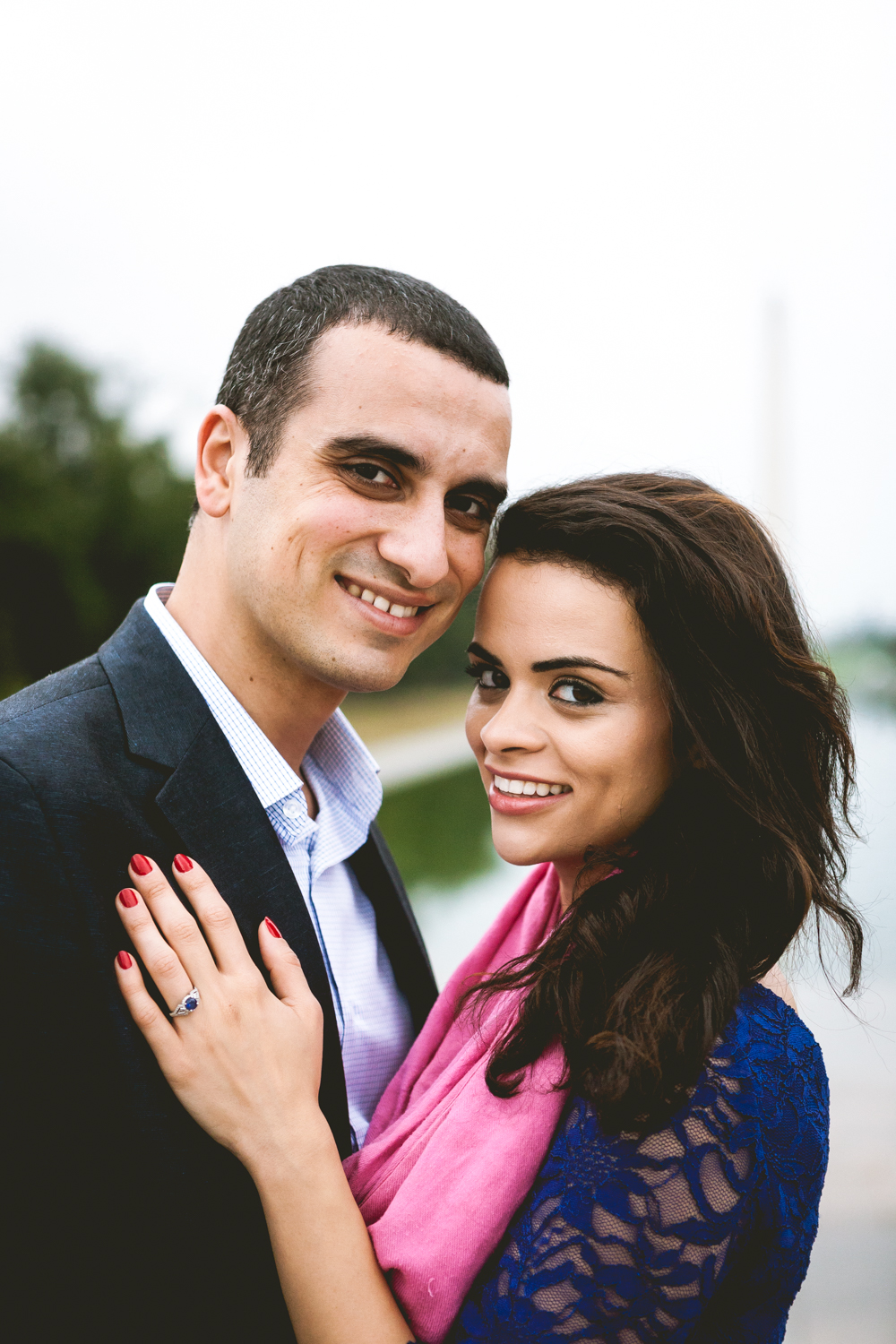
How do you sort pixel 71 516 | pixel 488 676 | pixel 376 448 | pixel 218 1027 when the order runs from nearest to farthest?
pixel 218 1027
pixel 376 448
pixel 488 676
pixel 71 516

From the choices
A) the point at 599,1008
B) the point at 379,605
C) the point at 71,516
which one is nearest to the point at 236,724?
the point at 379,605

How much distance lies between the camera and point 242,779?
192 cm

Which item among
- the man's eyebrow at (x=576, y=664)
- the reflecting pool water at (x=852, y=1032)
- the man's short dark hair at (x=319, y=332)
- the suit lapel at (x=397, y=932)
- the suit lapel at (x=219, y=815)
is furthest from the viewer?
the reflecting pool water at (x=852, y=1032)

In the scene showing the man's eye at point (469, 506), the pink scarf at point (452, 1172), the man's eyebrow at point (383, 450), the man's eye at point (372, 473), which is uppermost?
the man's eyebrow at point (383, 450)

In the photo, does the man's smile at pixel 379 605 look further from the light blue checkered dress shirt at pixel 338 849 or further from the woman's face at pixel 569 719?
the light blue checkered dress shirt at pixel 338 849

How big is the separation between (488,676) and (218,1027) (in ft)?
3.17

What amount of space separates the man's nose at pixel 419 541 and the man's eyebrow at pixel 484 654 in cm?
17

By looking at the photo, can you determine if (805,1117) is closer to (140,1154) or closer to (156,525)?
(140,1154)

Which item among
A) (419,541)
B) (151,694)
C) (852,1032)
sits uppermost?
(419,541)

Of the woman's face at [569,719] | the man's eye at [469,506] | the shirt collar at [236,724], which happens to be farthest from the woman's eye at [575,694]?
the shirt collar at [236,724]

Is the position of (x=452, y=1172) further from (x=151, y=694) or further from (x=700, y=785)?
(x=151, y=694)

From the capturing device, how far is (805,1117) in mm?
1733

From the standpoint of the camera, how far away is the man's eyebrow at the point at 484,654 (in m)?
2.18

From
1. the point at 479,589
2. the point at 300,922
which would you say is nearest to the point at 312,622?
the point at 479,589
